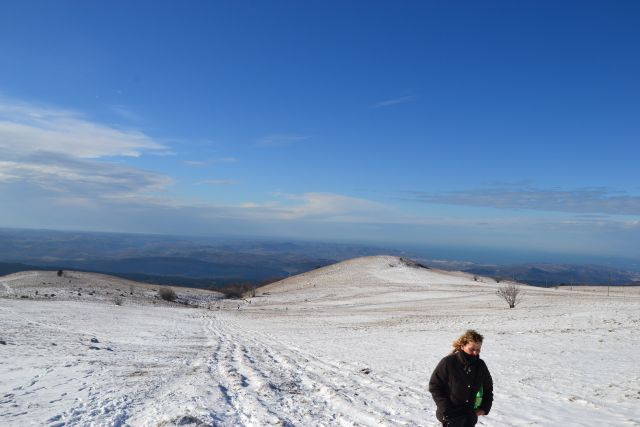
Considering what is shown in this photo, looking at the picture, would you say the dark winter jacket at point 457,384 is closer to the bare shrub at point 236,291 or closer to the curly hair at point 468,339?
the curly hair at point 468,339

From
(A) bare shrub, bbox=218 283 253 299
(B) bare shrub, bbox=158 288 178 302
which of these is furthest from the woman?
(A) bare shrub, bbox=218 283 253 299

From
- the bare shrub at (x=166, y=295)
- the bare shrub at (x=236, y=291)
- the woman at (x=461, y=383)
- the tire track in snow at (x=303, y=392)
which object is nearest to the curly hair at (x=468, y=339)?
the woman at (x=461, y=383)

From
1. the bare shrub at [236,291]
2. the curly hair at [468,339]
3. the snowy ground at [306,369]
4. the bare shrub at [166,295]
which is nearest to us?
the curly hair at [468,339]

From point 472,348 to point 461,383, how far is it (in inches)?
18.1

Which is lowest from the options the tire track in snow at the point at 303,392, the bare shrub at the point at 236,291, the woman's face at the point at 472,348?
the bare shrub at the point at 236,291

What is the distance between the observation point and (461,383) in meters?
5.44

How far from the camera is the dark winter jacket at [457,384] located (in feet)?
17.9

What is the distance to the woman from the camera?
545 centimetres

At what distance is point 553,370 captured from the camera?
42.4 ft

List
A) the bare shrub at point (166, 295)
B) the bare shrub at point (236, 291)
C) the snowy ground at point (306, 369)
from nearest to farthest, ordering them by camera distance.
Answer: the snowy ground at point (306, 369) < the bare shrub at point (166, 295) < the bare shrub at point (236, 291)

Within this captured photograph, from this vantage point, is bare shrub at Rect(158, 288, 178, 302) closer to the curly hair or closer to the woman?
the woman

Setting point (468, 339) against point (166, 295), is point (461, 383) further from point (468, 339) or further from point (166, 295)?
point (166, 295)

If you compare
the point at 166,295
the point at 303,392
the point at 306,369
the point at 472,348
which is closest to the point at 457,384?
the point at 472,348

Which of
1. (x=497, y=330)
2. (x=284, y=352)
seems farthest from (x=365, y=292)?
(x=284, y=352)
